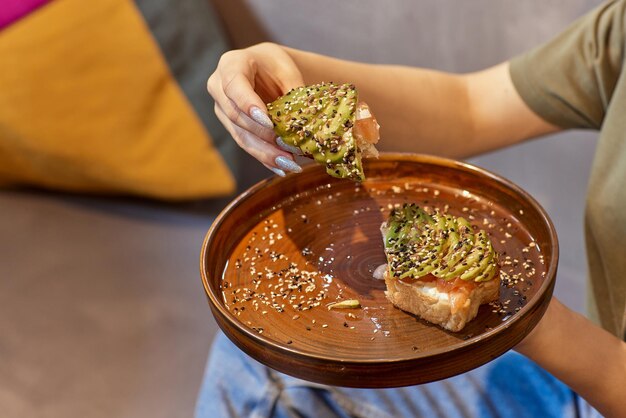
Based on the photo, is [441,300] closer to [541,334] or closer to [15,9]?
[541,334]

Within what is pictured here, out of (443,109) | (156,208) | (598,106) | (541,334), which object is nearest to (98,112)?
(156,208)

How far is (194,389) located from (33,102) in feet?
2.44

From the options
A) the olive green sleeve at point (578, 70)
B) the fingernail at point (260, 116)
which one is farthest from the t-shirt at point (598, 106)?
the fingernail at point (260, 116)

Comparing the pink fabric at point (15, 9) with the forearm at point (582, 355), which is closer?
the forearm at point (582, 355)

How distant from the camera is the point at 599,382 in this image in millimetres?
1054

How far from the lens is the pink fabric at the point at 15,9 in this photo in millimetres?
1808

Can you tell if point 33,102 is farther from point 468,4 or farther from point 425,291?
point 425,291

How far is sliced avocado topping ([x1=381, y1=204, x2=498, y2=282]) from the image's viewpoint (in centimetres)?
96

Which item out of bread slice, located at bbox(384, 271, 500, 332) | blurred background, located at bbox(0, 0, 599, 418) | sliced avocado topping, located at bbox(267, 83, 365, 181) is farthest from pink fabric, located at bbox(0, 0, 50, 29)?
bread slice, located at bbox(384, 271, 500, 332)

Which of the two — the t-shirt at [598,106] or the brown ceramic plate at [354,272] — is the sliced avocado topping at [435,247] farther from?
the t-shirt at [598,106]

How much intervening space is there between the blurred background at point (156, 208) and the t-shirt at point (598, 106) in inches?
12.5

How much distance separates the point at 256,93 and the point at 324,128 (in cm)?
10

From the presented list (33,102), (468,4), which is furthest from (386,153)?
(33,102)

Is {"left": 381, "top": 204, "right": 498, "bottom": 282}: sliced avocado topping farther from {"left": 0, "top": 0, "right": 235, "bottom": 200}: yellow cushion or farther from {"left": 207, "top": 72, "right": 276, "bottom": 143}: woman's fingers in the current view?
{"left": 0, "top": 0, "right": 235, "bottom": 200}: yellow cushion
